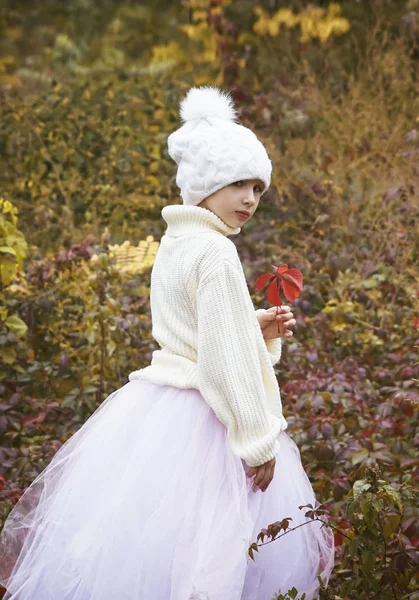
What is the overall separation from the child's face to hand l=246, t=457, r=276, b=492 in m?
0.63

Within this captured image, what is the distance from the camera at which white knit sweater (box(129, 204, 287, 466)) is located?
2.07 metres

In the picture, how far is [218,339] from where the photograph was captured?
2.07 metres

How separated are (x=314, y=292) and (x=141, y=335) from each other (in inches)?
40.2

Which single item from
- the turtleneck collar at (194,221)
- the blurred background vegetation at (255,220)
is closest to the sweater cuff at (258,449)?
the blurred background vegetation at (255,220)

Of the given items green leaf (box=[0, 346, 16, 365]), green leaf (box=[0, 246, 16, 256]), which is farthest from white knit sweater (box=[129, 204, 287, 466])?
green leaf (box=[0, 346, 16, 365])

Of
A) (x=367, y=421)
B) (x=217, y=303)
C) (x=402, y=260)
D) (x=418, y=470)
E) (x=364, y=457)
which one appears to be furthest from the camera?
(x=402, y=260)

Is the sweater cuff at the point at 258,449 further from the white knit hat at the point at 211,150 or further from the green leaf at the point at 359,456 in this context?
the green leaf at the point at 359,456

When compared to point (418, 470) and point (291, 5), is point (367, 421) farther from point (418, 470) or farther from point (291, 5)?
point (291, 5)

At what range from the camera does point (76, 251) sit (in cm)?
401

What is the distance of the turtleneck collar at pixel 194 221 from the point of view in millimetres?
2236

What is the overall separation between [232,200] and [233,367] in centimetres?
45

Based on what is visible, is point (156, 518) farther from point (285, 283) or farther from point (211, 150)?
point (211, 150)

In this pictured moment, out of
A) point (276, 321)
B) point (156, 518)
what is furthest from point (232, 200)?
point (156, 518)

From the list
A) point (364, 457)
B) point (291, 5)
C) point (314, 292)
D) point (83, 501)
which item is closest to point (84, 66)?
point (291, 5)
